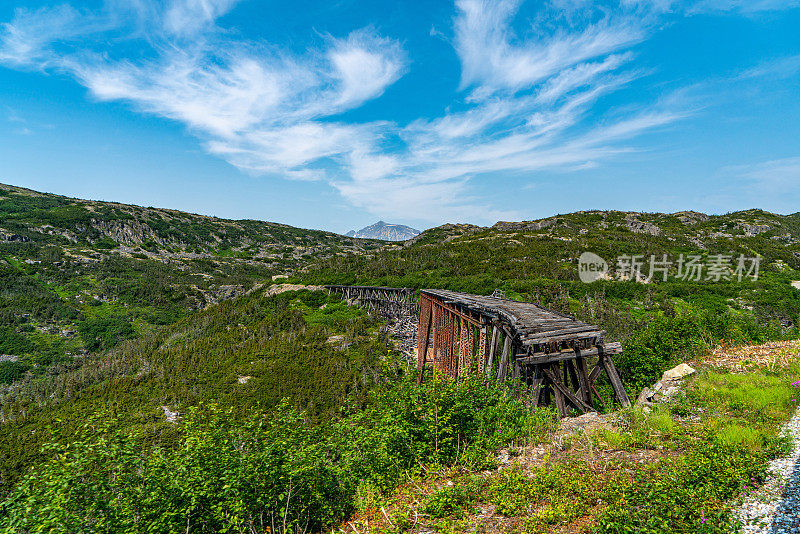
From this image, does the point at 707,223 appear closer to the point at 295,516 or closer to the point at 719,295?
the point at 719,295

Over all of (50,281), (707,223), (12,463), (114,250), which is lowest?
(12,463)

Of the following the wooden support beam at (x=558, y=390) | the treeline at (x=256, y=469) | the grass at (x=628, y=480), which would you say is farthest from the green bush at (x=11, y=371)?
the wooden support beam at (x=558, y=390)

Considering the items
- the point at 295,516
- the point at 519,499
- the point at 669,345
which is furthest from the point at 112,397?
the point at 669,345

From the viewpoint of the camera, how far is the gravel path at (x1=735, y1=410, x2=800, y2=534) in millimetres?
4391

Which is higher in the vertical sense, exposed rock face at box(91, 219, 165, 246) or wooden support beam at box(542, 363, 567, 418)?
exposed rock face at box(91, 219, 165, 246)

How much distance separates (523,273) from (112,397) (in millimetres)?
66513

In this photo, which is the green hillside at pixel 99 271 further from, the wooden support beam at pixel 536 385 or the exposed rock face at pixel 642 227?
the exposed rock face at pixel 642 227

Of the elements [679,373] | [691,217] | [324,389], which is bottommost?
[324,389]

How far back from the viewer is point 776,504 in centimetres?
477

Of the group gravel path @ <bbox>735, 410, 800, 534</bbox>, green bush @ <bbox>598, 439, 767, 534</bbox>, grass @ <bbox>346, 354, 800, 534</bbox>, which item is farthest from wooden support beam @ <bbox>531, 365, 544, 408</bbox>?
gravel path @ <bbox>735, 410, 800, 534</bbox>

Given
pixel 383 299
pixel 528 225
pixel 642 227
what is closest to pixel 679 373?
pixel 383 299

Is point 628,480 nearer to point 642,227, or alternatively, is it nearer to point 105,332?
point 105,332

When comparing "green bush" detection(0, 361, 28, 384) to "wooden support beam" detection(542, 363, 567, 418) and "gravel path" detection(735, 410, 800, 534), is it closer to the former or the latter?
"wooden support beam" detection(542, 363, 567, 418)

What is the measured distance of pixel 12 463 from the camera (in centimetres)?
3312
